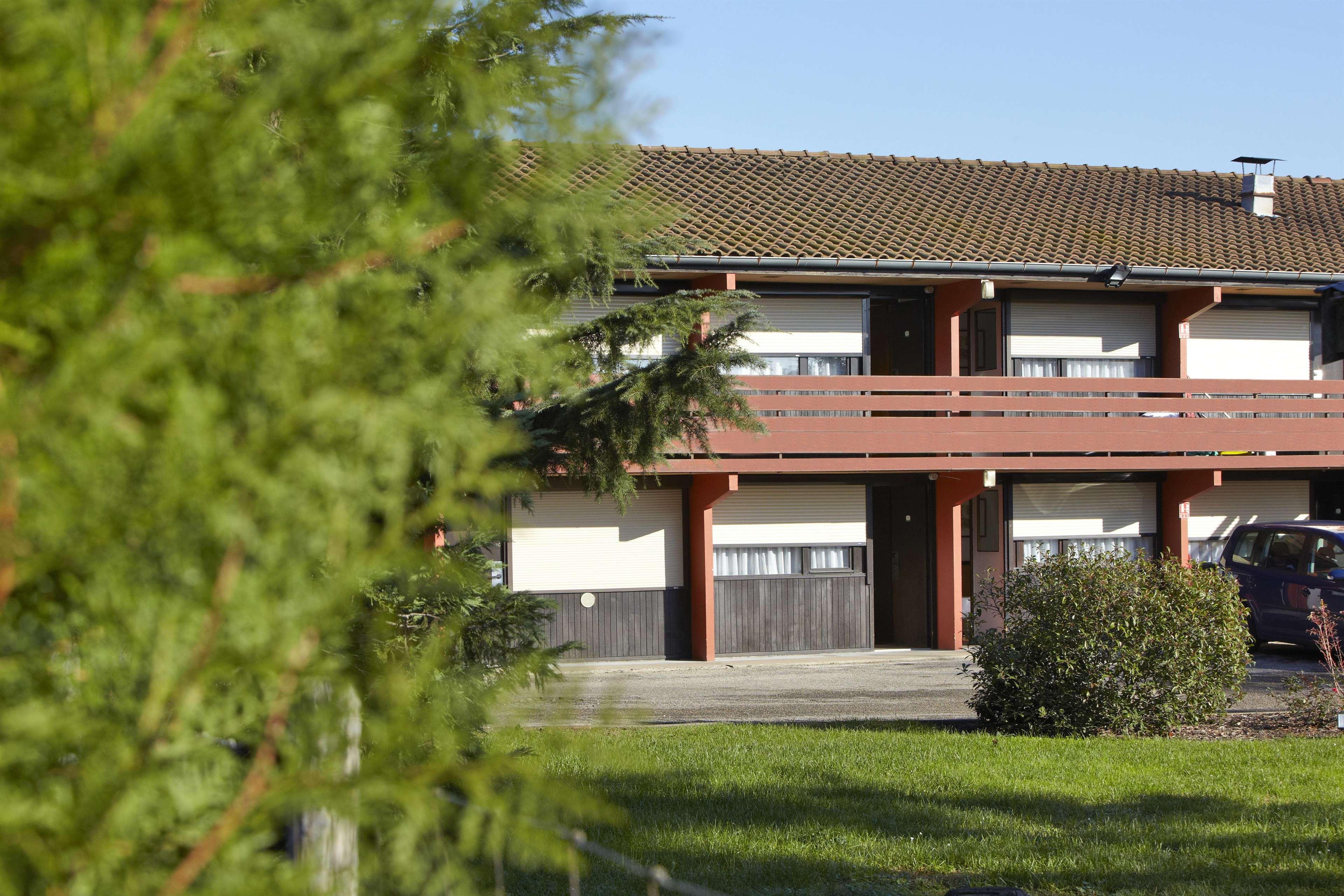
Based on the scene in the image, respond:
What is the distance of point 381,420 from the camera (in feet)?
4.88

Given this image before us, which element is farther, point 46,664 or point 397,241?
point 397,241

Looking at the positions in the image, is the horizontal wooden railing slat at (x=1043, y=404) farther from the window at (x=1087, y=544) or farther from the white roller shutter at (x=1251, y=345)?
the window at (x=1087, y=544)

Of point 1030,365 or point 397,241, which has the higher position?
point 1030,365

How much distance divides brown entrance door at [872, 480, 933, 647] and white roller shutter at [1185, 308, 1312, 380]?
5654 mm

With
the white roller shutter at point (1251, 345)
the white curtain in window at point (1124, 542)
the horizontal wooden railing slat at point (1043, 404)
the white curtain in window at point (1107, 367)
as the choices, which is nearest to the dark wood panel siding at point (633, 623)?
the horizontal wooden railing slat at point (1043, 404)

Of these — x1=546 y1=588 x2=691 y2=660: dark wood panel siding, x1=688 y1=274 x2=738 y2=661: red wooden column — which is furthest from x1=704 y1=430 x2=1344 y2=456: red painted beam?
x1=546 y1=588 x2=691 y2=660: dark wood panel siding

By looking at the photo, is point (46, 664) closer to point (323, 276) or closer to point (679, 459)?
point (323, 276)

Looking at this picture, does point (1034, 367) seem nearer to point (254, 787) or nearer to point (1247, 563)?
point (1247, 563)

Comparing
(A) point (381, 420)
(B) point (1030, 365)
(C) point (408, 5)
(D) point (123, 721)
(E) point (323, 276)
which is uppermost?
(B) point (1030, 365)

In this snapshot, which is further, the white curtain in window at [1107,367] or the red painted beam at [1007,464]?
the white curtain in window at [1107,367]

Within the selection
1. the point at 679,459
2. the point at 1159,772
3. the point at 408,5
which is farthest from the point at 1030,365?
the point at 408,5

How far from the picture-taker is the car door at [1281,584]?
56.6 ft

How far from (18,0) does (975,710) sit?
39.3 feet

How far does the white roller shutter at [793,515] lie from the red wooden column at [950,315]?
2.45 metres
